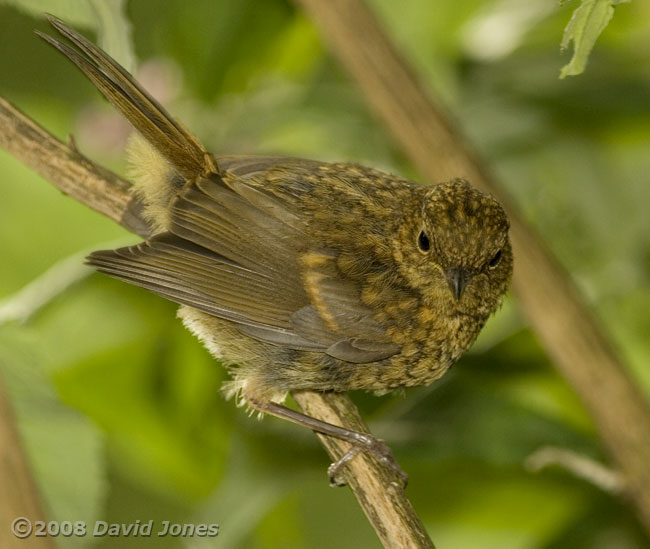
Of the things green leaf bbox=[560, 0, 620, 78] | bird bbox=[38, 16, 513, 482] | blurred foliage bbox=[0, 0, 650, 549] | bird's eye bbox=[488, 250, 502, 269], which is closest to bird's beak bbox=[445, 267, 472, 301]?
bird bbox=[38, 16, 513, 482]

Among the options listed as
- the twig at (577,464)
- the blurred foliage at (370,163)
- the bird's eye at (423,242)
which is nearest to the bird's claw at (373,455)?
the blurred foliage at (370,163)

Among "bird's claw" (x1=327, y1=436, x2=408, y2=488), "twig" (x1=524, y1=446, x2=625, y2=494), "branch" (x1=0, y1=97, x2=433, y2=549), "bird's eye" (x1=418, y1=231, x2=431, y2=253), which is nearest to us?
"branch" (x1=0, y1=97, x2=433, y2=549)

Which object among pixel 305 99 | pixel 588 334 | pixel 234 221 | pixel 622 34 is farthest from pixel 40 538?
pixel 622 34

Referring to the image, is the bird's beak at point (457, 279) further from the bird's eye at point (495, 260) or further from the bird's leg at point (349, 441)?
the bird's leg at point (349, 441)

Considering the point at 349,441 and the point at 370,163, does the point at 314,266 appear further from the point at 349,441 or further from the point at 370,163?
the point at 370,163

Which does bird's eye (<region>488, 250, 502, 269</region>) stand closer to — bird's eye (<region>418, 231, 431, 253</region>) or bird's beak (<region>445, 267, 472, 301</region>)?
bird's beak (<region>445, 267, 472, 301</region>)

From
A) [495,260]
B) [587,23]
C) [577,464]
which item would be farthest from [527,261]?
[587,23]

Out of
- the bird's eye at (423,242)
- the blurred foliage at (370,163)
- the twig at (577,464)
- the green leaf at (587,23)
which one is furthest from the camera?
the blurred foliage at (370,163)

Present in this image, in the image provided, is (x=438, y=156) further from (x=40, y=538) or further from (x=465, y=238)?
(x=40, y=538)
